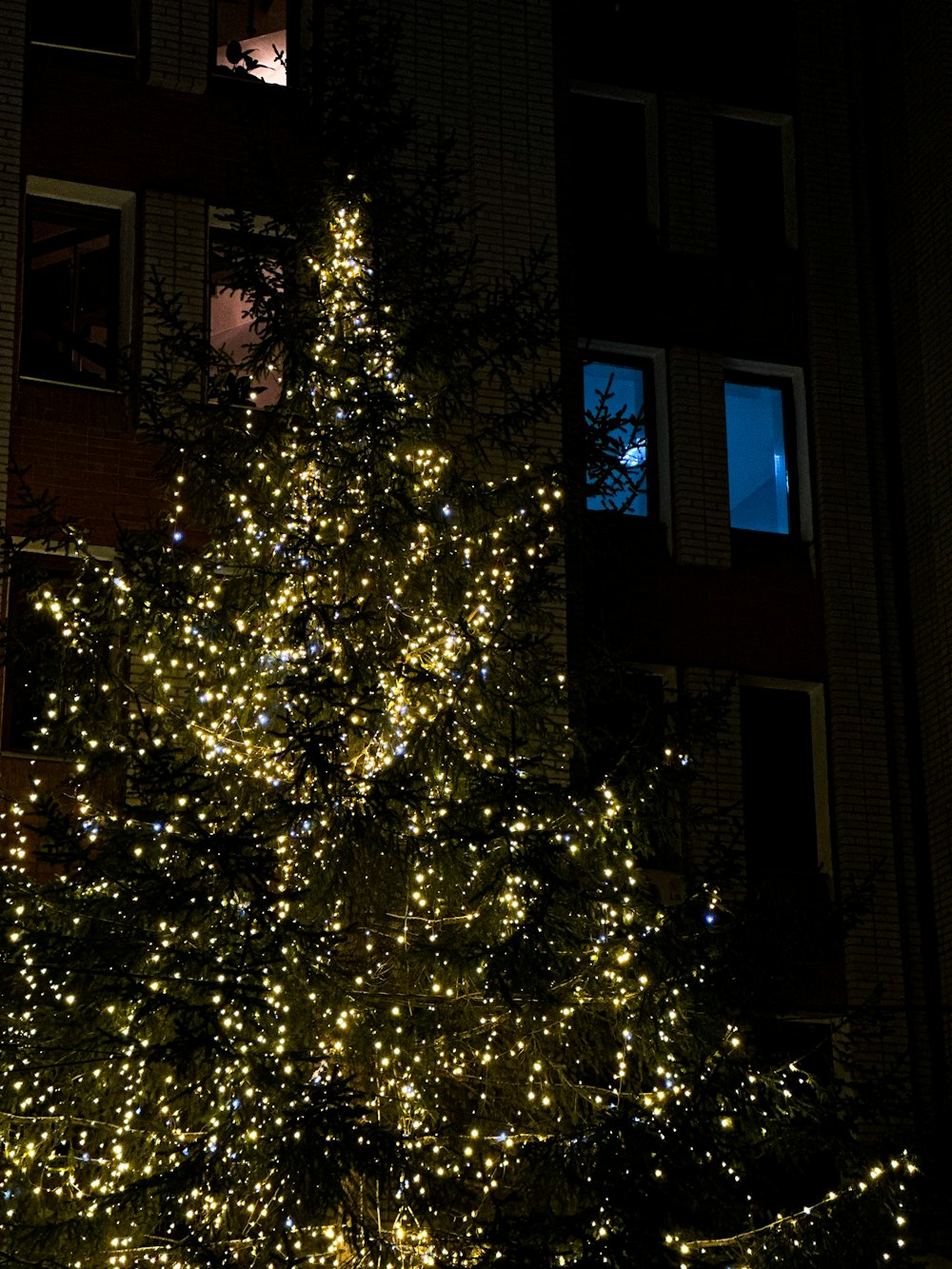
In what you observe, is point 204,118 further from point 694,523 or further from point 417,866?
point 417,866

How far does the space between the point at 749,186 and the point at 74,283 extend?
7212 mm

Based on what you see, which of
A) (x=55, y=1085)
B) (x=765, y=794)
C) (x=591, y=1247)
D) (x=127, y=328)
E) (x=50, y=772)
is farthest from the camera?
(x=765, y=794)

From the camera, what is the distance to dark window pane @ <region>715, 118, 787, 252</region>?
19.5 meters

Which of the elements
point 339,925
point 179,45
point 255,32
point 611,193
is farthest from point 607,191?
point 339,925

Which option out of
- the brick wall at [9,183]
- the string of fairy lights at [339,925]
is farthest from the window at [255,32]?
the string of fairy lights at [339,925]

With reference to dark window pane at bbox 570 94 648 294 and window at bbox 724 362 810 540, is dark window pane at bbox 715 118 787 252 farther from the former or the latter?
window at bbox 724 362 810 540

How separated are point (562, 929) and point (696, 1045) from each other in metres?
1.18

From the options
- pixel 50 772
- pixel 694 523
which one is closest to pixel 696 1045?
pixel 50 772

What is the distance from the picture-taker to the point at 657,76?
19391mm

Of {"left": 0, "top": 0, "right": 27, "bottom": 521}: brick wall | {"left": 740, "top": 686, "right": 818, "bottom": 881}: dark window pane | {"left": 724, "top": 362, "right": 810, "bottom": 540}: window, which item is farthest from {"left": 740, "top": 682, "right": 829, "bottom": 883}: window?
{"left": 0, "top": 0, "right": 27, "bottom": 521}: brick wall

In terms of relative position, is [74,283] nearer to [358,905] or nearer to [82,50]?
[82,50]

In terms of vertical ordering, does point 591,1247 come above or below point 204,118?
below

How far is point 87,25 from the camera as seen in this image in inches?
669

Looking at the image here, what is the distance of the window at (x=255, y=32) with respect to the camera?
1742 centimetres
